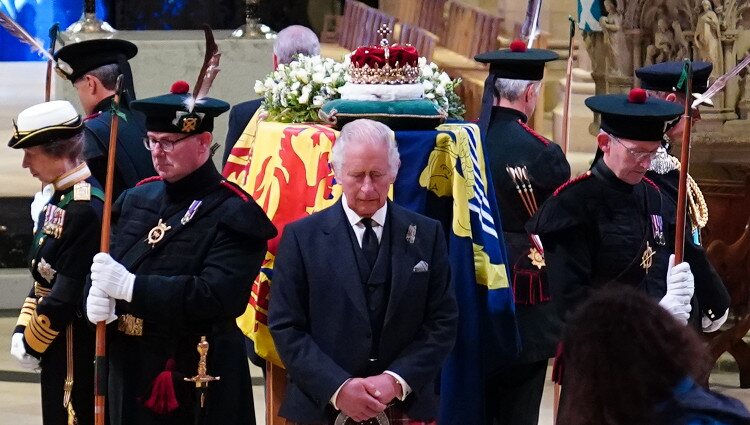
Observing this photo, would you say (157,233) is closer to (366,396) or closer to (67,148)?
(67,148)

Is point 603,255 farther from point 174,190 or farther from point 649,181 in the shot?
point 174,190

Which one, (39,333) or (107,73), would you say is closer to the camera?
(39,333)

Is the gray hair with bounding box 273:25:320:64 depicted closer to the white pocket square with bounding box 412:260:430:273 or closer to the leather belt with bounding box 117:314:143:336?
the leather belt with bounding box 117:314:143:336

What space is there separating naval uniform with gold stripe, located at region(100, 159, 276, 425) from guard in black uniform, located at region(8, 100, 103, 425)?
10.8 inches

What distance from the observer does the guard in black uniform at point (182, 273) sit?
5230 millimetres

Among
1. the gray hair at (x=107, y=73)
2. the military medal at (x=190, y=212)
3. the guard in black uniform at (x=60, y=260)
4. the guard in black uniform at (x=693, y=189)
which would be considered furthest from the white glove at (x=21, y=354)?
the guard in black uniform at (x=693, y=189)

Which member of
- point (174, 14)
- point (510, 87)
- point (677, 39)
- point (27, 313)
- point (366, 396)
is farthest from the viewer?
point (174, 14)

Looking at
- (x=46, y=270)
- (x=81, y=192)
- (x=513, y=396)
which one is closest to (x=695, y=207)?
(x=513, y=396)

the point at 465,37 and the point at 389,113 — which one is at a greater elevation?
the point at 389,113

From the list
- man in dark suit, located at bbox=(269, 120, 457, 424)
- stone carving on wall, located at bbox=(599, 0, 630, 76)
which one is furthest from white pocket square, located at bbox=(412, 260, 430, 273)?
stone carving on wall, located at bbox=(599, 0, 630, 76)

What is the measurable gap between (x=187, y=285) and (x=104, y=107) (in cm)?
201

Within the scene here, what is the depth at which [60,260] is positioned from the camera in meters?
5.62

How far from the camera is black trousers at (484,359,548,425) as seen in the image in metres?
6.56

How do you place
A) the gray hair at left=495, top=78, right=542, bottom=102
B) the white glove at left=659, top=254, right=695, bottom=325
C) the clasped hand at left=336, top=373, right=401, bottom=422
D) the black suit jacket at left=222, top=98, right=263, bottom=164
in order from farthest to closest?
the black suit jacket at left=222, top=98, right=263, bottom=164, the gray hair at left=495, top=78, right=542, bottom=102, the white glove at left=659, top=254, right=695, bottom=325, the clasped hand at left=336, top=373, right=401, bottom=422
